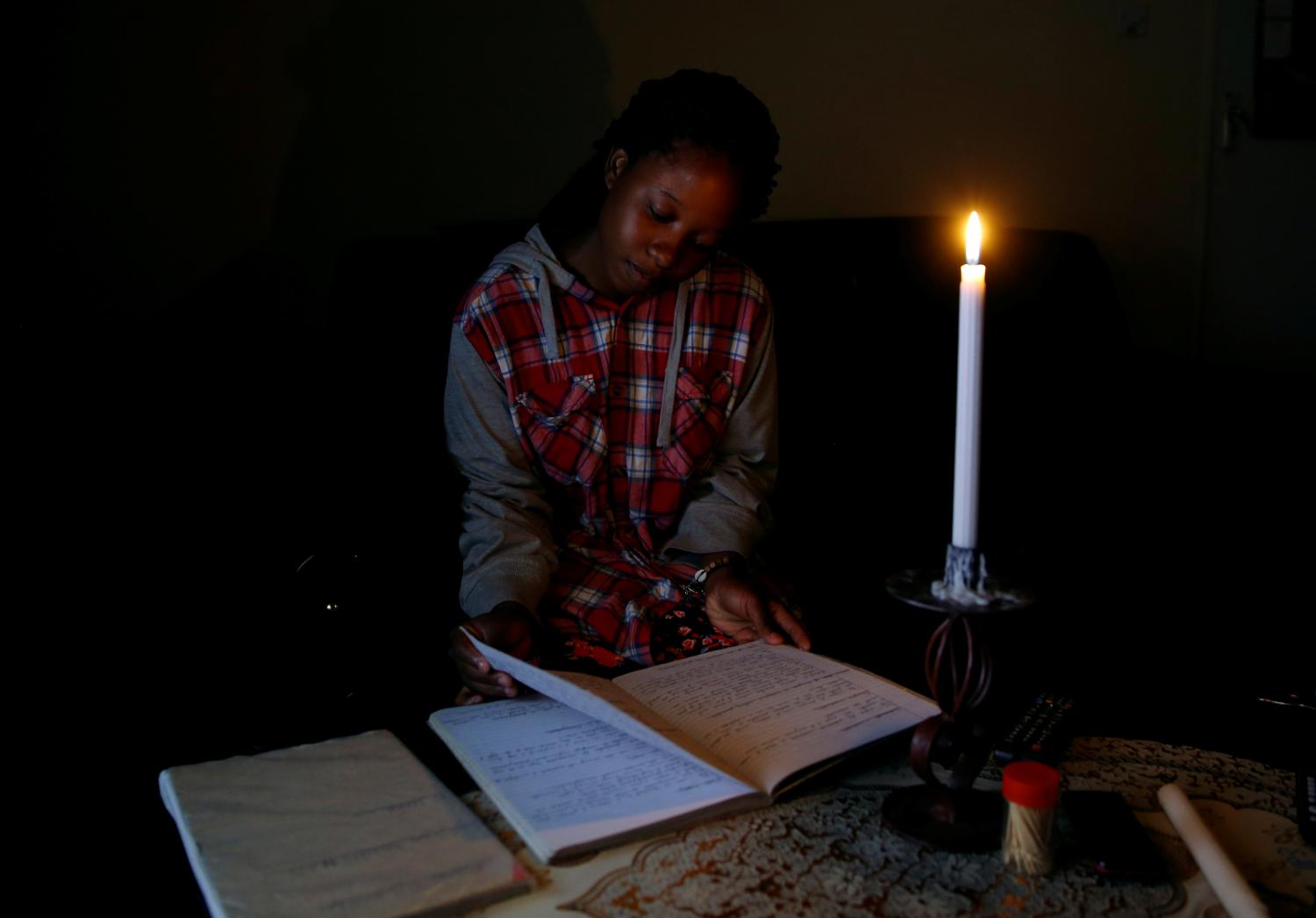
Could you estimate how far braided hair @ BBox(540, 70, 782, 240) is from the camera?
4.33ft

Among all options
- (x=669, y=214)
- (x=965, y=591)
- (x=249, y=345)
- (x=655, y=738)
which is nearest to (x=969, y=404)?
(x=965, y=591)

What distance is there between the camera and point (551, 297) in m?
1.45

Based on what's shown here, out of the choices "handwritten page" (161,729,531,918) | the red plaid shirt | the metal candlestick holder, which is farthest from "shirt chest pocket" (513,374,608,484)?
the metal candlestick holder

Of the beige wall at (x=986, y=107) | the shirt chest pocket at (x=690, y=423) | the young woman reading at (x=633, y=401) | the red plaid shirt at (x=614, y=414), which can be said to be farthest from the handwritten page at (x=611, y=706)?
the beige wall at (x=986, y=107)

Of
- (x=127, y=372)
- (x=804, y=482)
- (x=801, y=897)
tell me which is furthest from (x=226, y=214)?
(x=801, y=897)

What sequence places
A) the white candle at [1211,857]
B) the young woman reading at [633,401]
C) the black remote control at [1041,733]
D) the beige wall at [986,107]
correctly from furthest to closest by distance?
1. the beige wall at [986,107]
2. the young woman reading at [633,401]
3. the black remote control at [1041,733]
4. the white candle at [1211,857]

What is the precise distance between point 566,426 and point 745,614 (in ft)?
1.13

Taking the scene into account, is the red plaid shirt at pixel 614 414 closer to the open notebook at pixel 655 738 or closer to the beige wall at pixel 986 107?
the open notebook at pixel 655 738

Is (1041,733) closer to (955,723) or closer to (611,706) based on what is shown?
(955,723)

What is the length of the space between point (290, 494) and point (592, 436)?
1.26ft

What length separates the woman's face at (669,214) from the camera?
4.23ft

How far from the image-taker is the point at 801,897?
0.73 m

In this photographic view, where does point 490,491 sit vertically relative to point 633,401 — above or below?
below

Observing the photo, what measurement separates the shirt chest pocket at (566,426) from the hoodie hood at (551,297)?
0.15ft
